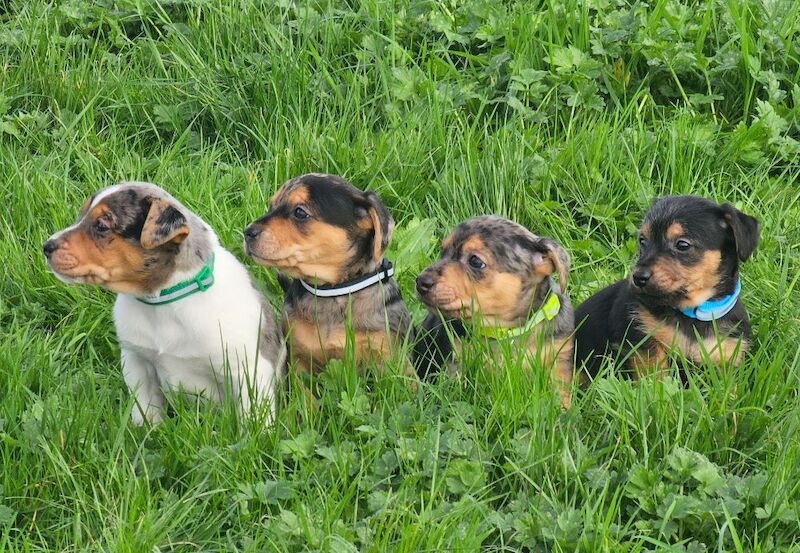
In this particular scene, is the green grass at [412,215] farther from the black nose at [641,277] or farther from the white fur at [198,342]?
the black nose at [641,277]

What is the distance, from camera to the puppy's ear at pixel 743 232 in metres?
5.61

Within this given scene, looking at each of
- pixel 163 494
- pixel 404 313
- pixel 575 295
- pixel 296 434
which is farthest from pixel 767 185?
pixel 163 494

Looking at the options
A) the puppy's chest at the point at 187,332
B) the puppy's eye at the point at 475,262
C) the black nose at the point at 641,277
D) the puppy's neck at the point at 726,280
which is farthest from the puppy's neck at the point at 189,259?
the puppy's neck at the point at 726,280

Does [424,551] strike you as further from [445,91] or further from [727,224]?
[445,91]

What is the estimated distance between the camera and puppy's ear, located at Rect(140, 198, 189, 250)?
204 inches

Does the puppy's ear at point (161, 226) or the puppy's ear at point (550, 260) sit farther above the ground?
the puppy's ear at point (161, 226)

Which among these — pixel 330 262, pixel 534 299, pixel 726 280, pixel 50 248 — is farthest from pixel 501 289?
pixel 50 248

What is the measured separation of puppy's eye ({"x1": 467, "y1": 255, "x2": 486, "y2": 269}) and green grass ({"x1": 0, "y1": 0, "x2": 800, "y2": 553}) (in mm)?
746

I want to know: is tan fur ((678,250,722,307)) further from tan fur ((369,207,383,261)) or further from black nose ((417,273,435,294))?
tan fur ((369,207,383,261))

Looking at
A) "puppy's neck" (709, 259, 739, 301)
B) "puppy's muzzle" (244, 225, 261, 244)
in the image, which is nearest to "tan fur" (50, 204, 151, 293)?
"puppy's muzzle" (244, 225, 261, 244)

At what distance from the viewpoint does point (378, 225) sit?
18.6 ft

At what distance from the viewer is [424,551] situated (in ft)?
13.8

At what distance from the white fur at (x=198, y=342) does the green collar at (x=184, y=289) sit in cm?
3

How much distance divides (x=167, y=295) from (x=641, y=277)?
7.85ft
